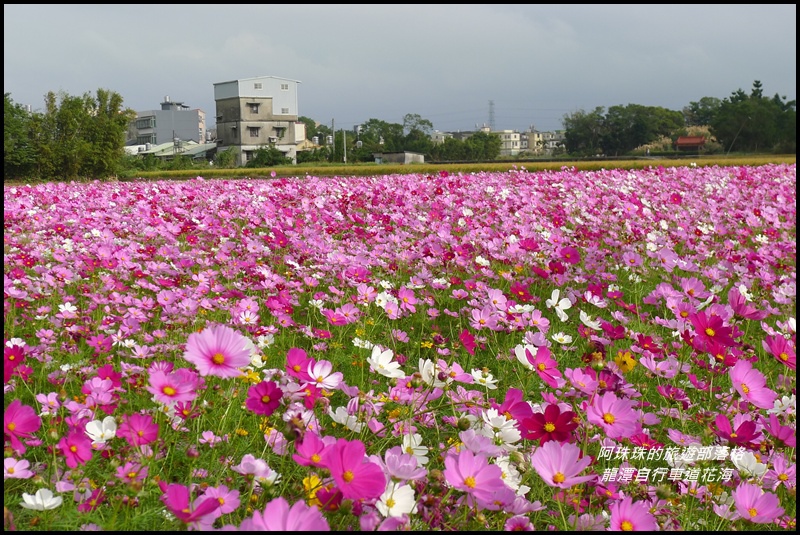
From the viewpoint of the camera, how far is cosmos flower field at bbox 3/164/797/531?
1075 millimetres

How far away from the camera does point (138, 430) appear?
3.86ft

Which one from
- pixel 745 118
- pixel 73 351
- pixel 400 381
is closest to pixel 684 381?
pixel 400 381

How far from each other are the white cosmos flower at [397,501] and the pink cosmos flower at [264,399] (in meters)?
0.24

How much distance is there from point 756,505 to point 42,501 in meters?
1.34

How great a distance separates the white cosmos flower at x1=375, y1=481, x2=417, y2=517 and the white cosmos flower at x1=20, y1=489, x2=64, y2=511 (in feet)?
1.98

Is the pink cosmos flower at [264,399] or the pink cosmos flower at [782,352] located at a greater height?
the pink cosmos flower at [264,399]

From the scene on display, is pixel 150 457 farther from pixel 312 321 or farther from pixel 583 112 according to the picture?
pixel 583 112

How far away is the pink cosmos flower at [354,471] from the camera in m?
0.88

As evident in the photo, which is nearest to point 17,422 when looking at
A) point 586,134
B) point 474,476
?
point 474,476

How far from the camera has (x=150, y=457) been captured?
1.29 metres

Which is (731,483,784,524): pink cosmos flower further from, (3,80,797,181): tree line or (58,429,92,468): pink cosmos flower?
(3,80,797,181): tree line

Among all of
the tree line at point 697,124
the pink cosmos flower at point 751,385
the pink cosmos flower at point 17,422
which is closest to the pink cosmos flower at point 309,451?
the pink cosmos flower at point 17,422

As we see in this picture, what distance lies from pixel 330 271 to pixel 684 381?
74.1 inches

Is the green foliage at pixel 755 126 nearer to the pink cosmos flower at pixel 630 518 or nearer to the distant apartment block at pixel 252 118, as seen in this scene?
the distant apartment block at pixel 252 118
